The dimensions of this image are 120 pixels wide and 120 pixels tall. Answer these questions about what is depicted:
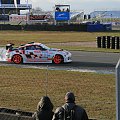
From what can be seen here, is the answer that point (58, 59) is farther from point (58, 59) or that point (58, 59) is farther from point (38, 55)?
point (38, 55)

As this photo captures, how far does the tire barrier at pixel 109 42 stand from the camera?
32.4 metres

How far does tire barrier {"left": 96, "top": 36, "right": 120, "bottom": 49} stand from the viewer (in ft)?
106

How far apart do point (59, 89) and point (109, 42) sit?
64.8ft

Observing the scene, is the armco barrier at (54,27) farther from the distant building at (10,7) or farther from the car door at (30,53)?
the distant building at (10,7)

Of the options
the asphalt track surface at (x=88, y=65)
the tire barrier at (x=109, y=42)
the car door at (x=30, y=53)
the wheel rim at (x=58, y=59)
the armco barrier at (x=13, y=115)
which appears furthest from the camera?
the tire barrier at (x=109, y=42)

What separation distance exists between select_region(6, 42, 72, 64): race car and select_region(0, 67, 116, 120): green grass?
11.8 feet

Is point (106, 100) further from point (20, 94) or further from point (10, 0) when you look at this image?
point (10, 0)

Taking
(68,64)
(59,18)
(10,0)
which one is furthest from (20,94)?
(10,0)

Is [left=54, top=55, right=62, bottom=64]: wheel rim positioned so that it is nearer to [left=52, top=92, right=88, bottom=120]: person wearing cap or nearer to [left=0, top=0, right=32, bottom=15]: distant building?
Result: [left=52, top=92, right=88, bottom=120]: person wearing cap

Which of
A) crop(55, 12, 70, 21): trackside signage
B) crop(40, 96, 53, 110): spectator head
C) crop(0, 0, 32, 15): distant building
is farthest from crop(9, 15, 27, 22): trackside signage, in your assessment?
crop(40, 96, 53, 110): spectator head

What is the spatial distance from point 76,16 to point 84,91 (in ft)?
359

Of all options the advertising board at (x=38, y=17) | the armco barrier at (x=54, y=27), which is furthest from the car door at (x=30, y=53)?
the advertising board at (x=38, y=17)

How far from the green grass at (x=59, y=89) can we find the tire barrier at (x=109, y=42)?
13.8 m

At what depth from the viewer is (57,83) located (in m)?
15.5
